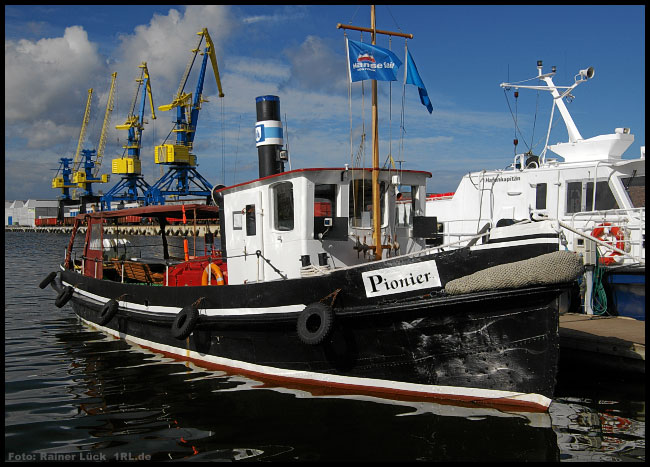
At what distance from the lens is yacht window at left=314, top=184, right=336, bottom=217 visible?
28.9ft

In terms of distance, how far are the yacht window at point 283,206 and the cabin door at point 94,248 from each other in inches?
244

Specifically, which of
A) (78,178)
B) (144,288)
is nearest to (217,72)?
(78,178)

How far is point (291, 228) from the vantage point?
8836 millimetres

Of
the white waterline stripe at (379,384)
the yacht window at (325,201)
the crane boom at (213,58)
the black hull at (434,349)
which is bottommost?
the white waterline stripe at (379,384)

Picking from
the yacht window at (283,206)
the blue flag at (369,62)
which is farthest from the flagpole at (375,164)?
the yacht window at (283,206)

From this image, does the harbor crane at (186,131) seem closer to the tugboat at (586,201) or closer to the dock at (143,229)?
the dock at (143,229)

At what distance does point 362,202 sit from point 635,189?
8.36 m

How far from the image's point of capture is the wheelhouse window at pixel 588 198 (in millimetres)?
13812

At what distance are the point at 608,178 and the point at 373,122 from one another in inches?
321

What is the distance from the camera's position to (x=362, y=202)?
9148 mm

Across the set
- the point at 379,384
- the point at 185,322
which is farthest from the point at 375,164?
the point at 185,322

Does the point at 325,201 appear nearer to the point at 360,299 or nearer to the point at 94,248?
the point at 360,299

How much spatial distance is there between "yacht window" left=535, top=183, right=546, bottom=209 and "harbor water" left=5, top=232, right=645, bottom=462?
5965 mm

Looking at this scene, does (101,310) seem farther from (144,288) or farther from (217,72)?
(217,72)
